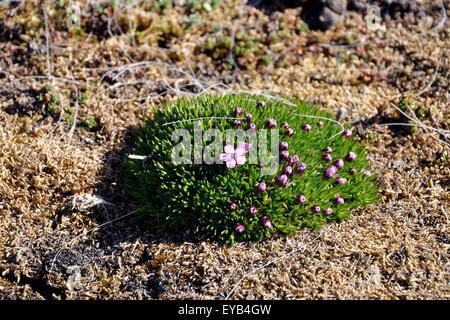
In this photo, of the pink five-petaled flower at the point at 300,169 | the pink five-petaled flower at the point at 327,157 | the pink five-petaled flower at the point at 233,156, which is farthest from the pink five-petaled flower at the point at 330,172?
the pink five-petaled flower at the point at 233,156

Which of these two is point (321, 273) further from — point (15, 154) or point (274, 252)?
point (15, 154)

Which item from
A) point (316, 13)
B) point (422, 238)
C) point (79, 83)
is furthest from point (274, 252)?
point (316, 13)

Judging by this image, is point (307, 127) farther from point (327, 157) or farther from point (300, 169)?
point (300, 169)

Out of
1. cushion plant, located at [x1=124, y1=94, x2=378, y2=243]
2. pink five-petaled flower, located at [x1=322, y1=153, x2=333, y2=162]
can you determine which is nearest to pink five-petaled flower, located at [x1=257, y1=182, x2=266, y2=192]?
cushion plant, located at [x1=124, y1=94, x2=378, y2=243]

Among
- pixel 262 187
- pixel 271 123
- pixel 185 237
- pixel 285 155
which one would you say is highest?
pixel 271 123

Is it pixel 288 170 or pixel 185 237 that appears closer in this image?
pixel 288 170

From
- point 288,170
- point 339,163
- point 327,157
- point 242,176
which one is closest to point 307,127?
point 327,157

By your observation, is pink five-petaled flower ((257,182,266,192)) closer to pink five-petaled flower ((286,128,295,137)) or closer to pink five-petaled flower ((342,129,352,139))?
pink five-petaled flower ((286,128,295,137))

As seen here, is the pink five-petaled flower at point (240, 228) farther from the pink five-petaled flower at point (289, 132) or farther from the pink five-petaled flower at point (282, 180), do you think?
the pink five-petaled flower at point (289, 132)
